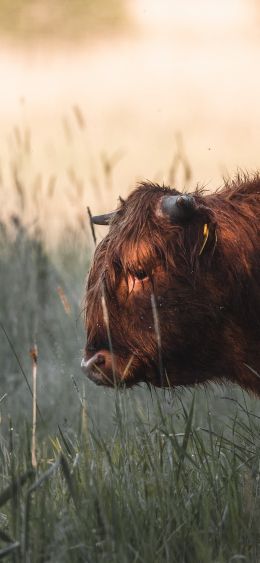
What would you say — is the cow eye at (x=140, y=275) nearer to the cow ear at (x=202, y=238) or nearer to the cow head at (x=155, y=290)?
the cow head at (x=155, y=290)

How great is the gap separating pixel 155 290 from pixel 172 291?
6cm

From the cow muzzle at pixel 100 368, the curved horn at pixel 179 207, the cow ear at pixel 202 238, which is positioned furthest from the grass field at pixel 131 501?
the curved horn at pixel 179 207

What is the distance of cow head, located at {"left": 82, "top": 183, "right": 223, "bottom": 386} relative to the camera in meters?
4.94

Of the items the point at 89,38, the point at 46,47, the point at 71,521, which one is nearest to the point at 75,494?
the point at 71,521

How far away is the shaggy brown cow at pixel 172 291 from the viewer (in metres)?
4.94

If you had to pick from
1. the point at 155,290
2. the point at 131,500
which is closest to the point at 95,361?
the point at 155,290

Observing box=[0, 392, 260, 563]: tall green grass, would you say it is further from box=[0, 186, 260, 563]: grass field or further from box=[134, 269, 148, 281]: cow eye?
box=[134, 269, 148, 281]: cow eye

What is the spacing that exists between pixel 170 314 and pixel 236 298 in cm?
25

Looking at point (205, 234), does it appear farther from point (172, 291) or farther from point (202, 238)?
point (172, 291)

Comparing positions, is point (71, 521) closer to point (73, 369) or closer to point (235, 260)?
point (235, 260)

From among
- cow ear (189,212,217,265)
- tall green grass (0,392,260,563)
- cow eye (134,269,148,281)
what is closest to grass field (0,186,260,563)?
tall green grass (0,392,260,563)

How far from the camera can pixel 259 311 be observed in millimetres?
4977

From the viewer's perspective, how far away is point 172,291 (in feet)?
16.2

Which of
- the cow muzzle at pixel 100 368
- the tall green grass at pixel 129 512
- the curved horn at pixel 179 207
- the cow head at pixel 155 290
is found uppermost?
the curved horn at pixel 179 207
